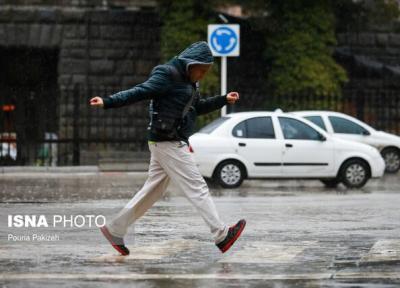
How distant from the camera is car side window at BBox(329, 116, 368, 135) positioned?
A: 84.4 feet

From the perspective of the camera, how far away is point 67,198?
1794 cm

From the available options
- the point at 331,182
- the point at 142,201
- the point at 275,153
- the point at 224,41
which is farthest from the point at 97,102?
the point at 224,41

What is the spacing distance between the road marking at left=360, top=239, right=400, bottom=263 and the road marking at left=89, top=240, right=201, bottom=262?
1.70m

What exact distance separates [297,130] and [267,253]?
11.1m

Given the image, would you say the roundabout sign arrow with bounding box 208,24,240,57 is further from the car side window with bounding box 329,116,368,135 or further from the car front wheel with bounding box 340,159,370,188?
the car front wheel with bounding box 340,159,370,188

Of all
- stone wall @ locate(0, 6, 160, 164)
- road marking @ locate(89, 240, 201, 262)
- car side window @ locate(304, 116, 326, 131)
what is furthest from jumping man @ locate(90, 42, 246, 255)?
stone wall @ locate(0, 6, 160, 164)

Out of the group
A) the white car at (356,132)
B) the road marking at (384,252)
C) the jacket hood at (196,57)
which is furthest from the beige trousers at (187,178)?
the white car at (356,132)

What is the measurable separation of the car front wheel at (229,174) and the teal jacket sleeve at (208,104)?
10.2 metres

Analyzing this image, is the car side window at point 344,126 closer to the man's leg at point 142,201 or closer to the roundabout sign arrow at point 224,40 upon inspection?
the roundabout sign arrow at point 224,40

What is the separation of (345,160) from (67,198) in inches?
239

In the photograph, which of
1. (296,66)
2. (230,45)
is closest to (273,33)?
(296,66)

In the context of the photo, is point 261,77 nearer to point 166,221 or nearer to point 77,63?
point 77,63

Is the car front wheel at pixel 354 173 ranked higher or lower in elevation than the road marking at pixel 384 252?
lower

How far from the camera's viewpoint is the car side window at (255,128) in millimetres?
21625
